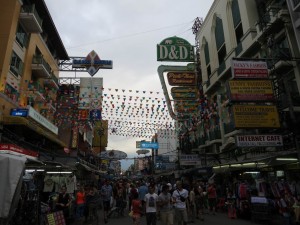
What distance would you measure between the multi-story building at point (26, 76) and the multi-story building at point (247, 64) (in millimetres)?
13293

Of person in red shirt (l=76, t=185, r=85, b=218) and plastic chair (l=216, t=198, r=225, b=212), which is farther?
plastic chair (l=216, t=198, r=225, b=212)

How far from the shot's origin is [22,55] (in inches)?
866

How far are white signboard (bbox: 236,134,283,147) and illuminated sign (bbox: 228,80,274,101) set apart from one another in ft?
6.94

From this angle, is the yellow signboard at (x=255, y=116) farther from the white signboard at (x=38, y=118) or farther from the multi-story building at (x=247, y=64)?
the white signboard at (x=38, y=118)

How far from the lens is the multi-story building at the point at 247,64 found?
14180 millimetres

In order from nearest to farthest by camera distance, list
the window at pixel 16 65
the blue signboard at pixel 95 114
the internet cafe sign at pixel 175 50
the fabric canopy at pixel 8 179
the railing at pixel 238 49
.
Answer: the fabric canopy at pixel 8 179 → the window at pixel 16 65 → the railing at pixel 238 49 → the blue signboard at pixel 95 114 → the internet cafe sign at pixel 175 50

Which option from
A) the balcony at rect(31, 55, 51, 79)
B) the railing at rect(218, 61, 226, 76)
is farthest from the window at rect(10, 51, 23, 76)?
the railing at rect(218, 61, 226, 76)

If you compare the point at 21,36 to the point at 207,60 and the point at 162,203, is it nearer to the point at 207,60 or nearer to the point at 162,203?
the point at 207,60

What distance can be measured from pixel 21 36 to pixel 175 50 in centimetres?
1388

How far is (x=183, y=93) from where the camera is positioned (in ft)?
88.2

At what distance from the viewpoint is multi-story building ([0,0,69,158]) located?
18.0 m

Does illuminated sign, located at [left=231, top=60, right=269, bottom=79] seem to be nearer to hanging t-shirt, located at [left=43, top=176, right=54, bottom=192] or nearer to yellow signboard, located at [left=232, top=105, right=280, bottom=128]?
yellow signboard, located at [left=232, top=105, right=280, bottom=128]

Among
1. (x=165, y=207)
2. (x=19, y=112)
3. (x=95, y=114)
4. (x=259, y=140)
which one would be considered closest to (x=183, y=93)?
(x=95, y=114)

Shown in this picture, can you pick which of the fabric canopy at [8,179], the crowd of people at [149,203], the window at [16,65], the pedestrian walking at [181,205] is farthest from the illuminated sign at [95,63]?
the fabric canopy at [8,179]
